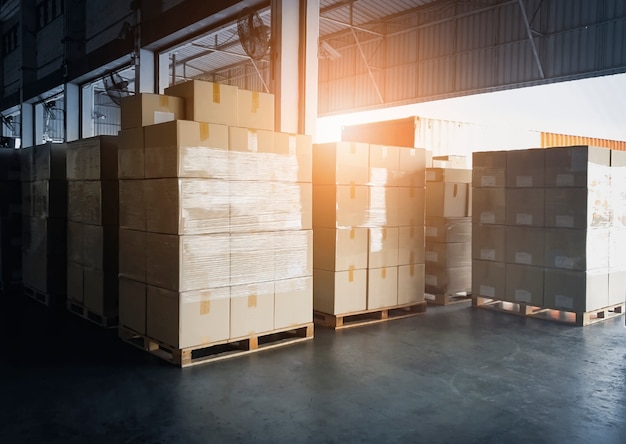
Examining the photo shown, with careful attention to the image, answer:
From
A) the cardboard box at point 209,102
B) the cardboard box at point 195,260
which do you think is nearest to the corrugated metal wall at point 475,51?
the cardboard box at point 209,102

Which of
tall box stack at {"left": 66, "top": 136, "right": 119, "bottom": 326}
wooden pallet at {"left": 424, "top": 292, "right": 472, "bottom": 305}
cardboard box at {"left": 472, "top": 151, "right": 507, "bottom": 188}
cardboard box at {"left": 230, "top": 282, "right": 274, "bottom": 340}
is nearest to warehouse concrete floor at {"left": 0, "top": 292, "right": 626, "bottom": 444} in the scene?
cardboard box at {"left": 230, "top": 282, "right": 274, "bottom": 340}

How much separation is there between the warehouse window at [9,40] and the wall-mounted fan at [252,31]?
12.2 meters

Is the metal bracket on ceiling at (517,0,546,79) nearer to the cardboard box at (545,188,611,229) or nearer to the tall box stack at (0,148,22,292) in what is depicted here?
the cardboard box at (545,188,611,229)

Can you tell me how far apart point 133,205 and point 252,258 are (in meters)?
1.20

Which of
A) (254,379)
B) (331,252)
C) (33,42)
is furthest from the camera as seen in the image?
(33,42)

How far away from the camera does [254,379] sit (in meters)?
4.16

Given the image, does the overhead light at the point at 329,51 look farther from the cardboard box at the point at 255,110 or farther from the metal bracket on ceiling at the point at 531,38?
the cardboard box at the point at 255,110

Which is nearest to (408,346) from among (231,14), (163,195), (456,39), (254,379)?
(254,379)

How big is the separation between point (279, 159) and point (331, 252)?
125 centimetres

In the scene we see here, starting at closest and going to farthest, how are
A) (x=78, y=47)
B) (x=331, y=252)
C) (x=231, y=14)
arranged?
(x=331, y=252), (x=231, y=14), (x=78, y=47)

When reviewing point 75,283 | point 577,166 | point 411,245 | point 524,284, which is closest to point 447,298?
point 524,284

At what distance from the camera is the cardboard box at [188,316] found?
443 cm

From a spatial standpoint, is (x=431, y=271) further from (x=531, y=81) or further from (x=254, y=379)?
(x=531, y=81)

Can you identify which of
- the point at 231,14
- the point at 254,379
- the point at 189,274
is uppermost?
the point at 231,14
